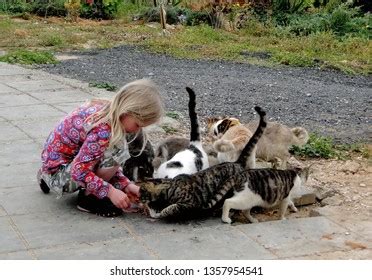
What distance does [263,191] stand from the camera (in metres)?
4.12

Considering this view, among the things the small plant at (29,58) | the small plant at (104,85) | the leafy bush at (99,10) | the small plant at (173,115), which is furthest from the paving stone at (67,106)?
the leafy bush at (99,10)

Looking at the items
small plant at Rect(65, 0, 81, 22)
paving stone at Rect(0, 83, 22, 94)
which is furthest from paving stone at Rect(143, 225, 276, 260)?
small plant at Rect(65, 0, 81, 22)

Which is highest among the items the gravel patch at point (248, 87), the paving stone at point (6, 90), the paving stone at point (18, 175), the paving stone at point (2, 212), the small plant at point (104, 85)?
the small plant at point (104, 85)

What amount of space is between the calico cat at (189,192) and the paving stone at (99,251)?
435mm

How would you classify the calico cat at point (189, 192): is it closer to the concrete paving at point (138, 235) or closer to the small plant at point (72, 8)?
the concrete paving at point (138, 235)

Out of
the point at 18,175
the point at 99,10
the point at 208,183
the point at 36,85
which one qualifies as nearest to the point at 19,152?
the point at 18,175

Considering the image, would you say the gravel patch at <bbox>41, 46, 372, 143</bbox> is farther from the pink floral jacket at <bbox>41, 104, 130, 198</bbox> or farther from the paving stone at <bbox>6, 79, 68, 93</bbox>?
the pink floral jacket at <bbox>41, 104, 130, 198</bbox>

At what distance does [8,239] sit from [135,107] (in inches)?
42.2

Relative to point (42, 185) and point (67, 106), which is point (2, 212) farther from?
point (67, 106)

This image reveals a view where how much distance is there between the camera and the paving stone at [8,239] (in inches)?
141

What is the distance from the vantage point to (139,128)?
408cm

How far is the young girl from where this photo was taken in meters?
3.91

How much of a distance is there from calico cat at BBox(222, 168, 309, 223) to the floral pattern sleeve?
2.64 feet
